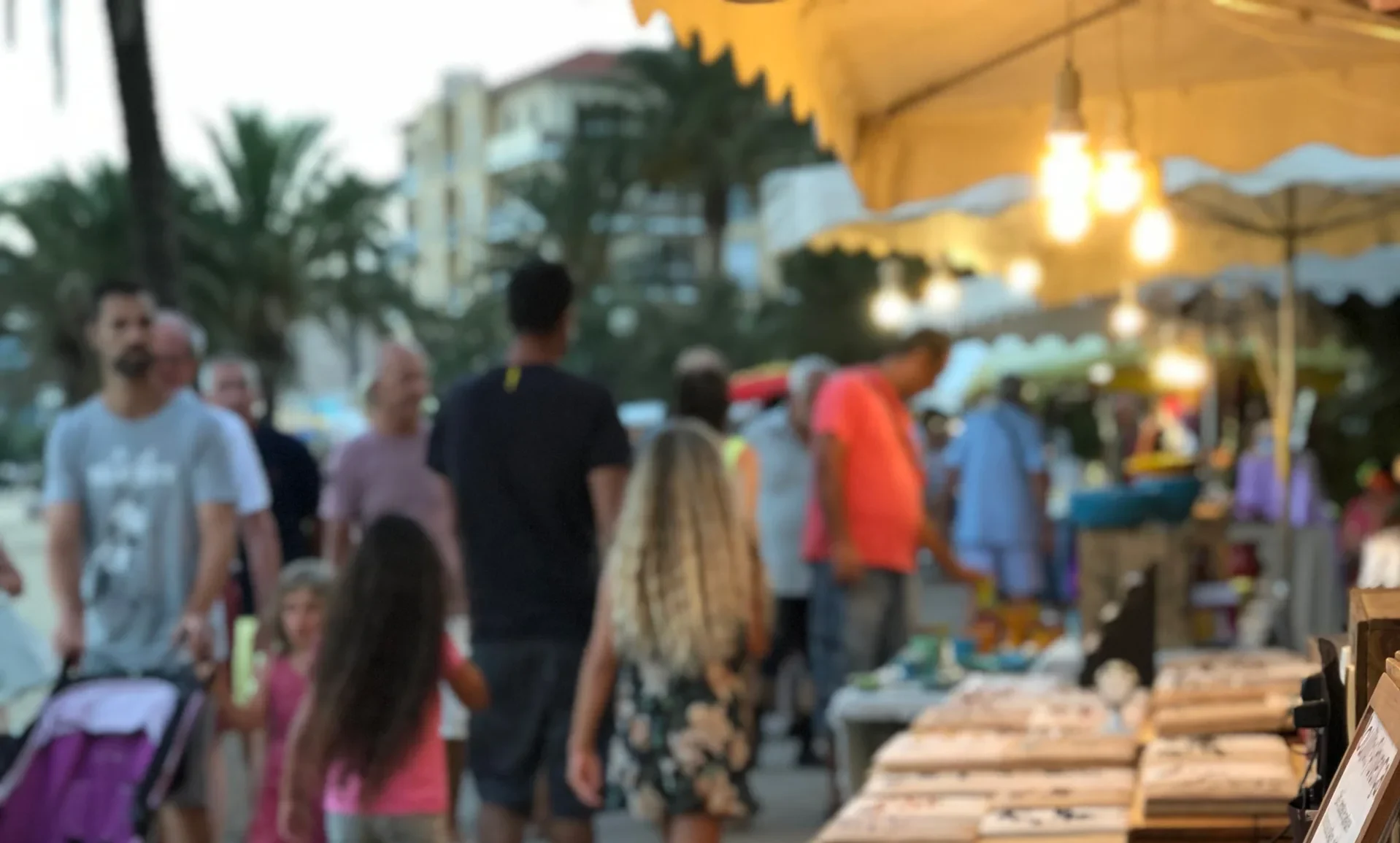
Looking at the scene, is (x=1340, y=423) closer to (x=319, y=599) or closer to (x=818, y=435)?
(x=818, y=435)

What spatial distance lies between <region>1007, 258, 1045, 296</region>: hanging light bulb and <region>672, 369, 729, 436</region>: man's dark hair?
4.01 meters

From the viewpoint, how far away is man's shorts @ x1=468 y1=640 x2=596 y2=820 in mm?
6543

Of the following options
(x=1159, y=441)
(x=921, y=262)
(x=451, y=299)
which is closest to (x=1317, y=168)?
(x=1159, y=441)

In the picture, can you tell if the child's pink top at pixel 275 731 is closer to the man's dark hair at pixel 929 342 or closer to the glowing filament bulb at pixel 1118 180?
the glowing filament bulb at pixel 1118 180

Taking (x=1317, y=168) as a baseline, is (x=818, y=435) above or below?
below

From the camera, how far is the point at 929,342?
9359mm

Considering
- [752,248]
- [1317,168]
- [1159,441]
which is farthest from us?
[752,248]

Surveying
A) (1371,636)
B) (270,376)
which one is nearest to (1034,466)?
(1371,636)

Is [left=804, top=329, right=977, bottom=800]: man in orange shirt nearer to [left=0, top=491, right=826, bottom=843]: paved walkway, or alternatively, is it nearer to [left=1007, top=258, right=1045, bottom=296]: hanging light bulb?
[left=0, top=491, right=826, bottom=843]: paved walkway

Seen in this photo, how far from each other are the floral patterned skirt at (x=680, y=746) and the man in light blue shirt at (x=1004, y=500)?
858 cm

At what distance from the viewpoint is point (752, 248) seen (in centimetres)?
9950

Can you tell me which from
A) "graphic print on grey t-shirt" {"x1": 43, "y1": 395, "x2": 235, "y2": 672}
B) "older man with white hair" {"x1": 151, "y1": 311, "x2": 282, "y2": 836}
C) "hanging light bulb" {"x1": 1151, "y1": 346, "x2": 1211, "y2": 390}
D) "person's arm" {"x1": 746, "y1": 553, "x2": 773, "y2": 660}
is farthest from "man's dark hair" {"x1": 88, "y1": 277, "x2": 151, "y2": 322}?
"hanging light bulb" {"x1": 1151, "y1": 346, "x2": 1211, "y2": 390}

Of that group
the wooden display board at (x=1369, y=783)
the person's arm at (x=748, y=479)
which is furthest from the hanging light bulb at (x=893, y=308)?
the wooden display board at (x=1369, y=783)

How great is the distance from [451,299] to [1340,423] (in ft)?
279
